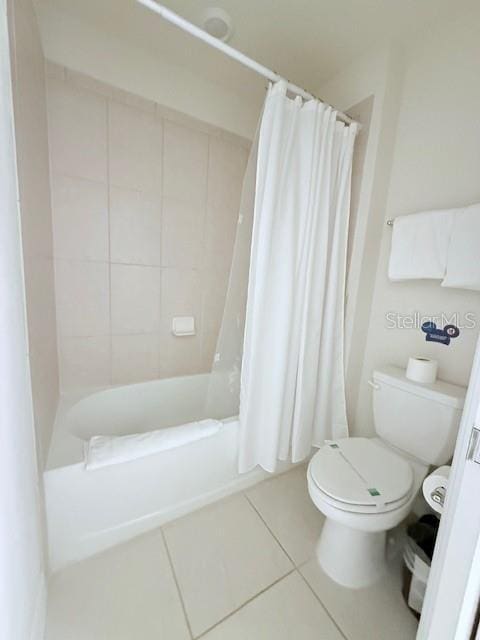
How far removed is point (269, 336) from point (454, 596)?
980mm

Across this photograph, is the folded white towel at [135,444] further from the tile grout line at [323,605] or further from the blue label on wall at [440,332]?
the blue label on wall at [440,332]

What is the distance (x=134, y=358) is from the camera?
1.69 meters

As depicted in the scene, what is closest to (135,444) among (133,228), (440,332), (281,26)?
(133,228)

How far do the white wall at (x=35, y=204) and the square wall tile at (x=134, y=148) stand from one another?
309 millimetres

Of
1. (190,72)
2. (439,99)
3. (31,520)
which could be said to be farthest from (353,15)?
(31,520)

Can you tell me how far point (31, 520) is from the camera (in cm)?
74

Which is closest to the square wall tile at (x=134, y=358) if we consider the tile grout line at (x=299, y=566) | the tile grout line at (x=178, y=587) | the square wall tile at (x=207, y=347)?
the square wall tile at (x=207, y=347)

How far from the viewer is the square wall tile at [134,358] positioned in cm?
164

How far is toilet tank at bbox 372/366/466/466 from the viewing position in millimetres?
1064

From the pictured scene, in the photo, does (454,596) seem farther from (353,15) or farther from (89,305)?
(353,15)

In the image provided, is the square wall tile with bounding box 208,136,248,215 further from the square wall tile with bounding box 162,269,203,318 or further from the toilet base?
the toilet base

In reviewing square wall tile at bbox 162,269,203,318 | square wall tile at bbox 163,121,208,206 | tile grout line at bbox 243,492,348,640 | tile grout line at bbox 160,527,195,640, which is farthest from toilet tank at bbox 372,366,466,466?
square wall tile at bbox 163,121,208,206

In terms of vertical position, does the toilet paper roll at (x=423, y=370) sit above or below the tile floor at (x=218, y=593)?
above

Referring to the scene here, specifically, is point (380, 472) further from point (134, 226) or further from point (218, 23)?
point (218, 23)
